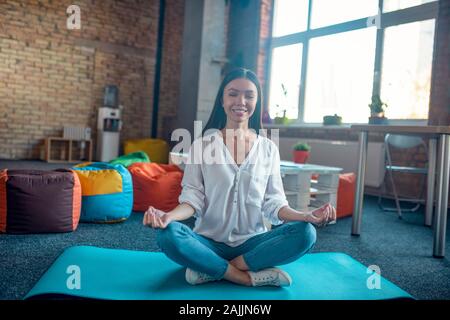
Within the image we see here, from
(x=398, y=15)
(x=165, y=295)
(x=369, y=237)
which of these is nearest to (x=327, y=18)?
(x=398, y=15)

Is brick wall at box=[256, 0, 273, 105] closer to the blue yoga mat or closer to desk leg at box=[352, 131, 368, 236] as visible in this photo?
desk leg at box=[352, 131, 368, 236]

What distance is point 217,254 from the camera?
1.76 metres

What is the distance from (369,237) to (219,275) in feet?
5.83

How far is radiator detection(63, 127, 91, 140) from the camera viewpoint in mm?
7742

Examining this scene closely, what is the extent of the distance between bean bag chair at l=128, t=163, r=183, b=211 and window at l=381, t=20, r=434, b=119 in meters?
3.19

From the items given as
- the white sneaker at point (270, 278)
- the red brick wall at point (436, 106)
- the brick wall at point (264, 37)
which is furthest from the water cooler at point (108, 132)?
the white sneaker at point (270, 278)

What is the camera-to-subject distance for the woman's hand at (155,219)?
1454mm

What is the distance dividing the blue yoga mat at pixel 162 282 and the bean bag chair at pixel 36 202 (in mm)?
635

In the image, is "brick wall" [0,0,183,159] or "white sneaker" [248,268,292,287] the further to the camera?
"brick wall" [0,0,183,159]

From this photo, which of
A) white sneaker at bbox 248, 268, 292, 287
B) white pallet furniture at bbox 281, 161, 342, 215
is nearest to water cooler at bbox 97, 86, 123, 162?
white pallet furniture at bbox 281, 161, 342, 215

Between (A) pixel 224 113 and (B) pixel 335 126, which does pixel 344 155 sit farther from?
(A) pixel 224 113

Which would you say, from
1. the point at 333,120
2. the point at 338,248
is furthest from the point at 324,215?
the point at 333,120

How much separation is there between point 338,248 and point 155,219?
1.59 metres
